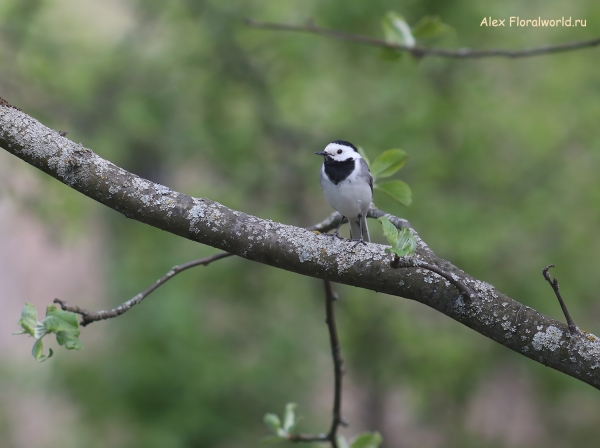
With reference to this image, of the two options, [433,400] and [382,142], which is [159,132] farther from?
[433,400]

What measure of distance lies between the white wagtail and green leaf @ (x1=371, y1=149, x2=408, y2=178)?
65 cm

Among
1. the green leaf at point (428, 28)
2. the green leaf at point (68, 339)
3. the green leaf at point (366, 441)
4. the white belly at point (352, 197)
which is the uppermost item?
the green leaf at point (428, 28)

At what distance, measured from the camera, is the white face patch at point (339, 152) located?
Result: 3301 millimetres

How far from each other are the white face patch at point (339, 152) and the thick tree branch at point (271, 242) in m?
1.90

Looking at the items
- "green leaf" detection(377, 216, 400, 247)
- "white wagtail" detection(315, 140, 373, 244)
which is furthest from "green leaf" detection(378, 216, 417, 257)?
"white wagtail" detection(315, 140, 373, 244)

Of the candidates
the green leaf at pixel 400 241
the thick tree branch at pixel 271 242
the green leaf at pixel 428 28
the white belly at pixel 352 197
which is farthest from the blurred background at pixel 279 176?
the green leaf at pixel 400 241

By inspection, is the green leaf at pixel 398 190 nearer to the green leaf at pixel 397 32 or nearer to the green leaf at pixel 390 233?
the green leaf at pixel 390 233

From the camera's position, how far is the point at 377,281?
1384 mm

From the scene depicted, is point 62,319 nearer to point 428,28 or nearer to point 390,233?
point 390,233

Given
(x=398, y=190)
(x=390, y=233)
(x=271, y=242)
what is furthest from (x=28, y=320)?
(x=398, y=190)

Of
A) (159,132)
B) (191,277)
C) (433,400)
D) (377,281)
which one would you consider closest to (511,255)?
(433,400)

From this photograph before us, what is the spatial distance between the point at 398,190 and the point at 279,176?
396 centimetres

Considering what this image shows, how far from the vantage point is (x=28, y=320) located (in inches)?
60.8

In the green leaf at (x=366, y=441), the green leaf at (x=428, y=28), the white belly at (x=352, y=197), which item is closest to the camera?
the green leaf at (x=366, y=441)
